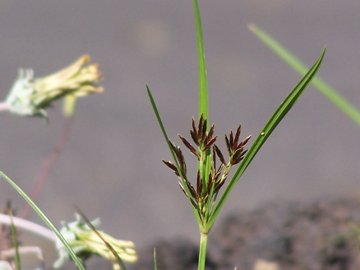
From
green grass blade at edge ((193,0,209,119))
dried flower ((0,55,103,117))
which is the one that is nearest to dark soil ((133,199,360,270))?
dried flower ((0,55,103,117))

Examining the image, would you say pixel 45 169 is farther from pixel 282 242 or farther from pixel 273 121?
pixel 273 121

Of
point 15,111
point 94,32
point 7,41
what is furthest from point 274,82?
point 15,111

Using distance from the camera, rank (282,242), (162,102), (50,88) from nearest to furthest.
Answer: (50,88) < (282,242) < (162,102)

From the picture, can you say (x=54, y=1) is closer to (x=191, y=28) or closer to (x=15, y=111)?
(x=191, y=28)

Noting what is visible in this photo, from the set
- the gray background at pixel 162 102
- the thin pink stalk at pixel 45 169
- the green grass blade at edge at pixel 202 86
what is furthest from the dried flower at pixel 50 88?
the gray background at pixel 162 102

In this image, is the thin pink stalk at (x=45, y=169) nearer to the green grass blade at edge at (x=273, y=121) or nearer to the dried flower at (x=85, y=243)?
the dried flower at (x=85, y=243)

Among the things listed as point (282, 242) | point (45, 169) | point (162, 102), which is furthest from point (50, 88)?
point (162, 102)
